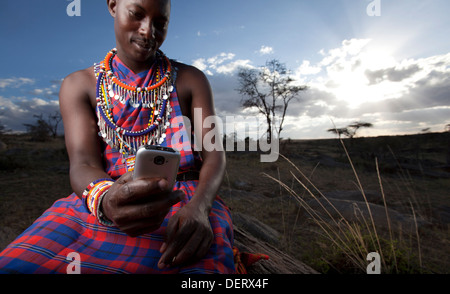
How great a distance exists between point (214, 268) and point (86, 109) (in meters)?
1.26

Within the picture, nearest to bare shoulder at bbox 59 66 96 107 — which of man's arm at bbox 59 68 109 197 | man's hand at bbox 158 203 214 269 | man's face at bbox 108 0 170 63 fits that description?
man's arm at bbox 59 68 109 197

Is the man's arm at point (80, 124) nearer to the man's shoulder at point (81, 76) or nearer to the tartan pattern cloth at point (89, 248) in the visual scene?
the man's shoulder at point (81, 76)

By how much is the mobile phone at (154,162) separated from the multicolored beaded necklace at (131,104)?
0.70m

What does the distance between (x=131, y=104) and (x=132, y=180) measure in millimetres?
862

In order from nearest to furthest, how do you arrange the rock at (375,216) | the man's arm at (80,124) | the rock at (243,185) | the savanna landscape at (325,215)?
the man's arm at (80,124) < the savanna landscape at (325,215) < the rock at (375,216) < the rock at (243,185)

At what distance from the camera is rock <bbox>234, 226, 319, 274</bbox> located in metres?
1.80

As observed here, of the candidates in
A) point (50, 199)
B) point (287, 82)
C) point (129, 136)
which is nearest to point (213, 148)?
point (129, 136)

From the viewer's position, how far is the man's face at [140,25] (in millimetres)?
1488

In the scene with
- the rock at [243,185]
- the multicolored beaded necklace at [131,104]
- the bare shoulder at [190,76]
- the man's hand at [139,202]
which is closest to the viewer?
the man's hand at [139,202]

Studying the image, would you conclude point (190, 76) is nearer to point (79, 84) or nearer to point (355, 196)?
point (79, 84)

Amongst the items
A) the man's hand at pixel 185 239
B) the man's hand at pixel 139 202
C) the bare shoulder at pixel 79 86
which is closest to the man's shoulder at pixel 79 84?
the bare shoulder at pixel 79 86

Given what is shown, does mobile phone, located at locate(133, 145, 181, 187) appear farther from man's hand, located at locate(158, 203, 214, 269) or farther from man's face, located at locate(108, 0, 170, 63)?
man's face, located at locate(108, 0, 170, 63)

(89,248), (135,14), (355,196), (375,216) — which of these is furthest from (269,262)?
(355,196)

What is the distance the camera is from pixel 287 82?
25125mm
